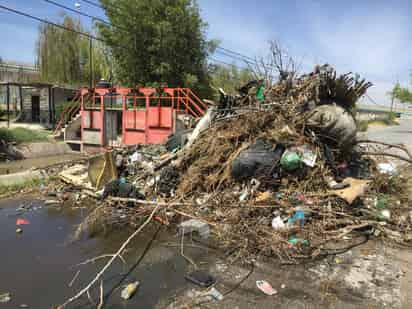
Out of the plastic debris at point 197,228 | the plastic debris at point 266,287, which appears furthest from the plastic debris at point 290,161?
the plastic debris at point 266,287

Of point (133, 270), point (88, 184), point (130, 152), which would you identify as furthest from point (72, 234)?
point (130, 152)

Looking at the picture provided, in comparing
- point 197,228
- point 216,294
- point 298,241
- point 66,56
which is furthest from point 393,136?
point 66,56

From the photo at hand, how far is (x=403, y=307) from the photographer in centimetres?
244

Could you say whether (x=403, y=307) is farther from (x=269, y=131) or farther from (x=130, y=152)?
(x=130, y=152)

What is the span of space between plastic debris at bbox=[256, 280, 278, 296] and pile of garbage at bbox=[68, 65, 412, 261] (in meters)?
0.52

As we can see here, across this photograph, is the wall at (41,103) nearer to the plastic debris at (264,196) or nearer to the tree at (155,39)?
the tree at (155,39)

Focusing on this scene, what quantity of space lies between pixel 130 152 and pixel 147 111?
12.5 feet

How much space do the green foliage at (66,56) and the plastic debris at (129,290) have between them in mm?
20030

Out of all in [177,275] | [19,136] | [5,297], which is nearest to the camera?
[5,297]

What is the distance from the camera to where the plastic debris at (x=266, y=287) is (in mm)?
2615

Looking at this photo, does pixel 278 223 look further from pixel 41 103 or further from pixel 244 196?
pixel 41 103

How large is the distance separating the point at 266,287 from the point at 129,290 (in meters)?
1.29

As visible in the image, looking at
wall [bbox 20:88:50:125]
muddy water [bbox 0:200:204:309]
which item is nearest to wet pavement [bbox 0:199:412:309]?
muddy water [bbox 0:200:204:309]

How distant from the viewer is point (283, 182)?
14.4ft
